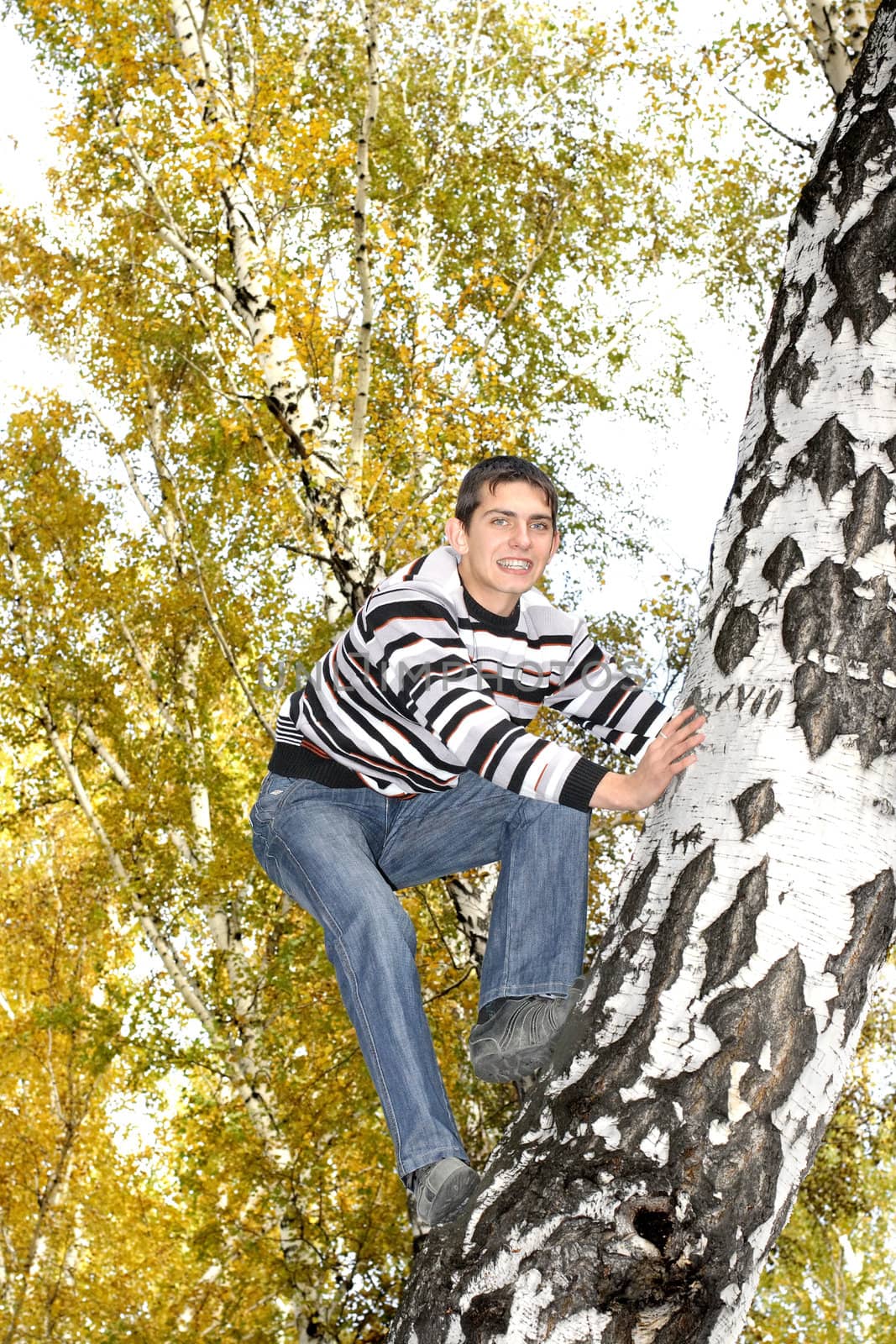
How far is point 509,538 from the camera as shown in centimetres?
312

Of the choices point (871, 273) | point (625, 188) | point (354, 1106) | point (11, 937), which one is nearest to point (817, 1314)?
point (354, 1106)

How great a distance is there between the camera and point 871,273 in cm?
218

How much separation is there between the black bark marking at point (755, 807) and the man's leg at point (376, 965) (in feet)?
3.13

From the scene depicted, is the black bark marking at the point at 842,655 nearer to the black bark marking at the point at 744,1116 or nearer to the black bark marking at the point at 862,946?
the black bark marking at the point at 862,946

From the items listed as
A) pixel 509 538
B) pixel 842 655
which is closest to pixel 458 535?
pixel 509 538

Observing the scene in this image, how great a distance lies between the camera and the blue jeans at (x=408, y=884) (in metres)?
2.59

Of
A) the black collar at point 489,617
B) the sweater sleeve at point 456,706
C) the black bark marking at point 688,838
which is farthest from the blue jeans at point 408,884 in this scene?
the black bark marking at point 688,838

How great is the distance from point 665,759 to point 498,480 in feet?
4.14

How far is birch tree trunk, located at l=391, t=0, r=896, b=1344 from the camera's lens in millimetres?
1772

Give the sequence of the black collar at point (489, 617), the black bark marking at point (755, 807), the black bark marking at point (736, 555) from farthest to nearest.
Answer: the black collar at point (489, 617) → the black bark marking at point (736, 555) → the black bark marking at point (755, 807)

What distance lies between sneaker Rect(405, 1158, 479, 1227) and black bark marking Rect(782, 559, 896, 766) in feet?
3.61

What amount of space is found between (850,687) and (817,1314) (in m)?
19.9

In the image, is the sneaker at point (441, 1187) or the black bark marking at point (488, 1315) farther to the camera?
the sneaker at point (441, 1187)

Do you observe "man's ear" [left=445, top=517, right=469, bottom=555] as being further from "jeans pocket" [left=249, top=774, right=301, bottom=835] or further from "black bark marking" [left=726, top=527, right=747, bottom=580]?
"black bark marking" [left=726, top=527, right=747, bottom=580]
